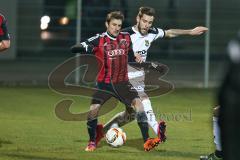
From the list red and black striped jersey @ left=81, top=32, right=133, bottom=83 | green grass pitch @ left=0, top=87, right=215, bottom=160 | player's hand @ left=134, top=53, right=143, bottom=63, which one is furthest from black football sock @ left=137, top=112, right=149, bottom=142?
player's hand @ left=134, top=53, right=143, bottom=63

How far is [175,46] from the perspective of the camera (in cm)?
2016

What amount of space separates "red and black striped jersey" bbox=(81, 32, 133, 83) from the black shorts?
0.07 metres

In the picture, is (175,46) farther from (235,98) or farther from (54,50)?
(235,98)

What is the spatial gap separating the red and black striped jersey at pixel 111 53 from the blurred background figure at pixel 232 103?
6.35 meters

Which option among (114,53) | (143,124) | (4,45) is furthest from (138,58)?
(4,45)

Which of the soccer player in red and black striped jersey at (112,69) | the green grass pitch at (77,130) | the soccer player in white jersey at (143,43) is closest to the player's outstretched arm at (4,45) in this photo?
the soccer player in red and black striped jersey at (112,69)

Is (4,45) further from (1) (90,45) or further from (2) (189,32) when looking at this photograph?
(2) (189,32)

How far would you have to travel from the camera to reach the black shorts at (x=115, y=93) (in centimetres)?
827

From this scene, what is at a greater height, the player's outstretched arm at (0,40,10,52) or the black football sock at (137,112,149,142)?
the player's outstretched arm at (0,40,10,52)

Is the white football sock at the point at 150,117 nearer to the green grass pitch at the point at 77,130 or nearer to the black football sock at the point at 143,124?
the black football sock at the point at 143,124

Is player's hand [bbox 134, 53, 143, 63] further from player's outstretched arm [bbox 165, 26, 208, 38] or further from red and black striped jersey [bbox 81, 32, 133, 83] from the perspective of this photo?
player's outstretched arm [bbox 165, 26, 208, 38]

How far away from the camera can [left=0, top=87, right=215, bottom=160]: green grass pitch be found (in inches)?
313

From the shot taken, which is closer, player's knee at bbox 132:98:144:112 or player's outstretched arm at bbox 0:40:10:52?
player's knee at bbox 132:98:144:112

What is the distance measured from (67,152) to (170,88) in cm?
926
